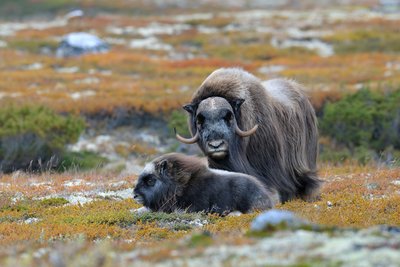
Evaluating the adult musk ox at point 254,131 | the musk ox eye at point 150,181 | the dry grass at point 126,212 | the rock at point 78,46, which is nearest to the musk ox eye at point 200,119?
the adult musk ox at point 254,131

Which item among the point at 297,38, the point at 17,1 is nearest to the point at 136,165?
the point at 297,38

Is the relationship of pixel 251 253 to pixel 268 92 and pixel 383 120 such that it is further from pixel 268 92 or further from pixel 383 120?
pixel 383 120

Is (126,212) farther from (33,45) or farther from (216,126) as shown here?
(33,45)

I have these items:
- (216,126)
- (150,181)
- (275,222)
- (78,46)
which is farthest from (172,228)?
(78,46)

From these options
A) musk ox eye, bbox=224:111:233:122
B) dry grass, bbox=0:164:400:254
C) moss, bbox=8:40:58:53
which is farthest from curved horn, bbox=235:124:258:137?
moss, bbox=8:40:58:53

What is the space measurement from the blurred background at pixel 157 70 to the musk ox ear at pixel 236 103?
3844 millimetres

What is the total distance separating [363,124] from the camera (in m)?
18.5

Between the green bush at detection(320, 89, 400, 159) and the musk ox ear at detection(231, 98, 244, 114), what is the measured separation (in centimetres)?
982

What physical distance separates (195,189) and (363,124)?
11491mm

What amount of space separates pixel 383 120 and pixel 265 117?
10497 millimetres

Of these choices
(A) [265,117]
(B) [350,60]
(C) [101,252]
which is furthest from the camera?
(B) [350,60]

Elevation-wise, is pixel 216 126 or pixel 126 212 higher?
pixel 216 126

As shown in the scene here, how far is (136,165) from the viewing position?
15.8 meters

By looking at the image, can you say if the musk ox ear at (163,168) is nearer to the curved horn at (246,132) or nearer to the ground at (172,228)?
the ground at (172,228)
